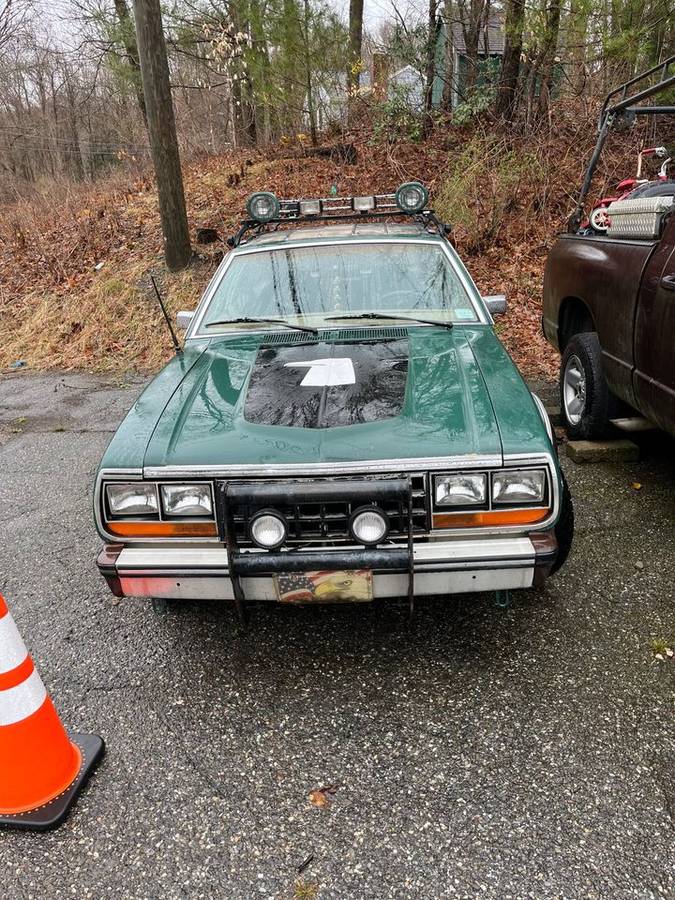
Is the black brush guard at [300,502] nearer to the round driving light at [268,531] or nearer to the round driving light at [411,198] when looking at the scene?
the round driving light at [268,531]

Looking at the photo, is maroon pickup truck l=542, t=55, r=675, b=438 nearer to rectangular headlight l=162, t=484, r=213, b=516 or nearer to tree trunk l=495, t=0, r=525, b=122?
rectangular headlight l=162, t=484, r=213, b=516

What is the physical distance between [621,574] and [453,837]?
1.78 meters

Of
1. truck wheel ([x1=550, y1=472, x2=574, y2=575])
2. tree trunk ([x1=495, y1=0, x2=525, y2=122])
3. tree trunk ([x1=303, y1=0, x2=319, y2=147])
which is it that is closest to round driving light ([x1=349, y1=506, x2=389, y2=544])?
truck wheel ([x1=550, y1=472, x2=574, y2=575])

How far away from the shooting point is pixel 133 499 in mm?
2402

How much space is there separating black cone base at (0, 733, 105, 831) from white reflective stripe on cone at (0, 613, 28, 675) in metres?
0.50

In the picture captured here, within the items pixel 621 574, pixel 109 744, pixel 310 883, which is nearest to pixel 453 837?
pixel 310 883

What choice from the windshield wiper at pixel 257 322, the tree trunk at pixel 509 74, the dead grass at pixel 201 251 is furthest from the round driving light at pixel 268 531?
the tree trunk at pixel 509 74

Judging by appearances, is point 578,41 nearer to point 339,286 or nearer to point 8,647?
point 339,286

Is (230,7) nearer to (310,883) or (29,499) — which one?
(29,499)

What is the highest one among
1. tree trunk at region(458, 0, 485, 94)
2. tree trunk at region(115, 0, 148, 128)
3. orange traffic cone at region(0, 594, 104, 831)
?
tree trunk at region(115, 0, 148, 128)

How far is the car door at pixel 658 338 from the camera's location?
129 inches

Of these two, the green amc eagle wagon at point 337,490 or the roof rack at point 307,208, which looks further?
the roof rack at point 307,208

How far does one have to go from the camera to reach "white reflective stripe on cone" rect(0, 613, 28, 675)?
1.98 m

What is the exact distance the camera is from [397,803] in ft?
6.82
